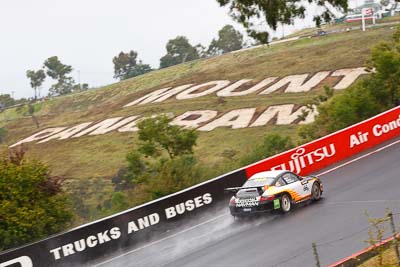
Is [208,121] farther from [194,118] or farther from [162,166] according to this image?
[162,166]

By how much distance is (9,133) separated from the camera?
277ft

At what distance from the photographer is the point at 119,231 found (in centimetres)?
1975

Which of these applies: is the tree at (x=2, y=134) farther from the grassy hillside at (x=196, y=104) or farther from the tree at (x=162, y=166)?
the tree at (x=162, y=166)

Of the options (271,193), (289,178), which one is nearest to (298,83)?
(289,178)

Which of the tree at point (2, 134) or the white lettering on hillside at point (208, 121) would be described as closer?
the white lettering on hillside at point (208, 121)

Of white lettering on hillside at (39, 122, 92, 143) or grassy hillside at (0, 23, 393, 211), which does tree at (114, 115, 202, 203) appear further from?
white lettering on hillside at (39, 122, 92, 143)

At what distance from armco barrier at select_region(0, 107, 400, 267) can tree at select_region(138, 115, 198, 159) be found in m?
7.64

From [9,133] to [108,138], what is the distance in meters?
22.4

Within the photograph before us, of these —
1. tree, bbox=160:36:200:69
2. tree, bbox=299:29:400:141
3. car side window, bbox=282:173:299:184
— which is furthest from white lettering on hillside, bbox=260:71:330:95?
tree, bbox=160:36:200:69

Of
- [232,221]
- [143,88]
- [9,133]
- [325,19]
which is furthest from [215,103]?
[232,221]

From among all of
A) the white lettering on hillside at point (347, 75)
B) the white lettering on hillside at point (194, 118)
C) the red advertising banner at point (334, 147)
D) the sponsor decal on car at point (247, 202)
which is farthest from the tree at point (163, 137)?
the white lettering on hillside at point (347, 75)

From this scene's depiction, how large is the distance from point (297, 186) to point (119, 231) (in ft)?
20.2

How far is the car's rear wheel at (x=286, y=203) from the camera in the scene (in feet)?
66.3

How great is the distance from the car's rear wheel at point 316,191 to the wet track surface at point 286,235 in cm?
22
